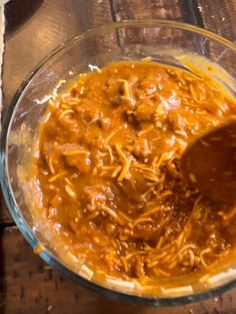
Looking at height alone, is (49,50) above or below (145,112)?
above

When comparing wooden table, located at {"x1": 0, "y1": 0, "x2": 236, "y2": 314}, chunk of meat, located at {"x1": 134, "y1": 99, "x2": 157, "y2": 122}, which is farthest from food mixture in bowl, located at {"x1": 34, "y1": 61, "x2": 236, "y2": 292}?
wooden table, located at {"x1": 0, "y1": 0, "x2": 236, "y2": 314}

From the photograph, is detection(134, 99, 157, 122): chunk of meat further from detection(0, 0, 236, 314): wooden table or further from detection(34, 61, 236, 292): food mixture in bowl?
detection(0, 0, 236, 314): wooden table

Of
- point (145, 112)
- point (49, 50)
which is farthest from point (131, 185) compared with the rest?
point (49, 50)

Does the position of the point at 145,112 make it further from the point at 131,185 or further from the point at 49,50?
the point at 49,50

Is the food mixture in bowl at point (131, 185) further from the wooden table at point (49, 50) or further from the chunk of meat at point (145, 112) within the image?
the wooden table at point (49, 50)

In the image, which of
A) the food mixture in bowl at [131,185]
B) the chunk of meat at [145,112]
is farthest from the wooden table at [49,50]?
the chunk of meat at [145,112]

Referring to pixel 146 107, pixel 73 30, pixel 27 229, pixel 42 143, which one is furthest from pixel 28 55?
pixel 27 229

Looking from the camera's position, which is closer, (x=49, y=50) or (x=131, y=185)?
(x=131, y=185)
